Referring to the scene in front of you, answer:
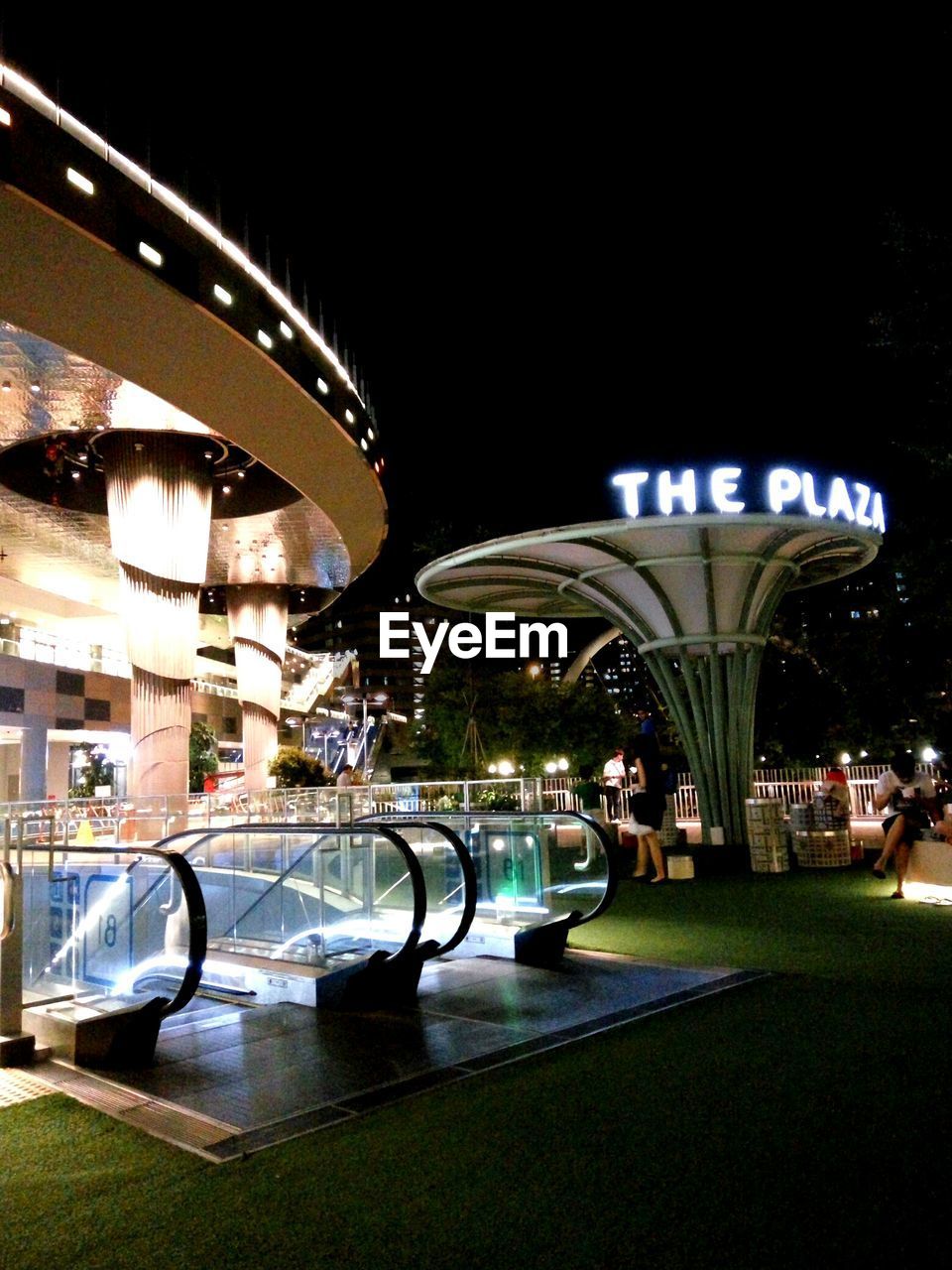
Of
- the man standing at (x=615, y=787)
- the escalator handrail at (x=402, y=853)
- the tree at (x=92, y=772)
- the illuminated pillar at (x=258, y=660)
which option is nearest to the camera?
the escalator handrail at (x=402, y=853)

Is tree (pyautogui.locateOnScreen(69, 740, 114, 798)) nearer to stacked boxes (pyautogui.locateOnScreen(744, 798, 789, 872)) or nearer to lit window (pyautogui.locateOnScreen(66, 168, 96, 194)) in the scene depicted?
lit window (pyautogui.locateOnScreen(66, 168, 96, 194))

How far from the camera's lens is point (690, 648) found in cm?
1716

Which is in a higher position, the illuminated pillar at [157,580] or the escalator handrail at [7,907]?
the illuminated pillar at [157,580]

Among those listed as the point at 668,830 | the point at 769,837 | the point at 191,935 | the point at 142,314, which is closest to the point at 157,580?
the point at 142,314

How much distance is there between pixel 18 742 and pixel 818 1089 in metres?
33.3

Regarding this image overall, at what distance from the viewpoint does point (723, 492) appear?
47.7 ft

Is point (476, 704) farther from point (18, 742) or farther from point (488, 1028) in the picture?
point (488, 1028)

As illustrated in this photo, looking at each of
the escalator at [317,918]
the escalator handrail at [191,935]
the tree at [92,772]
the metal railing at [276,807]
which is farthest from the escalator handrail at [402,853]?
the tree at [92,772]

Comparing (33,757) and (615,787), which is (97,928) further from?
(33,757)

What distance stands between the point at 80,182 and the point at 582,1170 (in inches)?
516

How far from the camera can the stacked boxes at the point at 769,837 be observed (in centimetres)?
1429

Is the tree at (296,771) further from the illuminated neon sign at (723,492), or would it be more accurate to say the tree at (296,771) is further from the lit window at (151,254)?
the lit window at (151,254)

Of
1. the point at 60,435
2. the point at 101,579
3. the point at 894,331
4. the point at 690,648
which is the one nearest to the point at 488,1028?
the point at 894,331

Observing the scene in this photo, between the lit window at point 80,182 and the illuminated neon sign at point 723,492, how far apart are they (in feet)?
26.8
